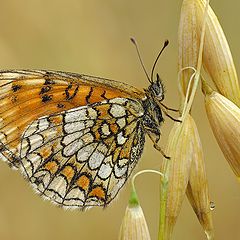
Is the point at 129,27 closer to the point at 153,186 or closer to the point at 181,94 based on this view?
the point at 153,186

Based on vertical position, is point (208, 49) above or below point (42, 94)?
below

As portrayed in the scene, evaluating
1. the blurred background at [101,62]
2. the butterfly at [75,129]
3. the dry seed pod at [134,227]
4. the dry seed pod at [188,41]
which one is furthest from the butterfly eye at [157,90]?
the blurred background at [101,62]

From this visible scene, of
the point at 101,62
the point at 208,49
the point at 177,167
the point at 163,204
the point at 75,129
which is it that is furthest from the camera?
the point at 101,62

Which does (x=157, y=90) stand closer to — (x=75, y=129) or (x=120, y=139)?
(x=120, y=139)

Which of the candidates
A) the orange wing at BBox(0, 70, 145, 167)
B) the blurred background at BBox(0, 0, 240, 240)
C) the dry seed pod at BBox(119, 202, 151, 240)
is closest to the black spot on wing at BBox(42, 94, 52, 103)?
the orange wing at BBox(0, 70, 145, 167)

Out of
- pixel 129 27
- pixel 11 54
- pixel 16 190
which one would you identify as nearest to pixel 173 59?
pixel 129 27

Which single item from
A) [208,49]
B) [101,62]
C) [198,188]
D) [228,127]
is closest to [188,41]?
[208,49]
